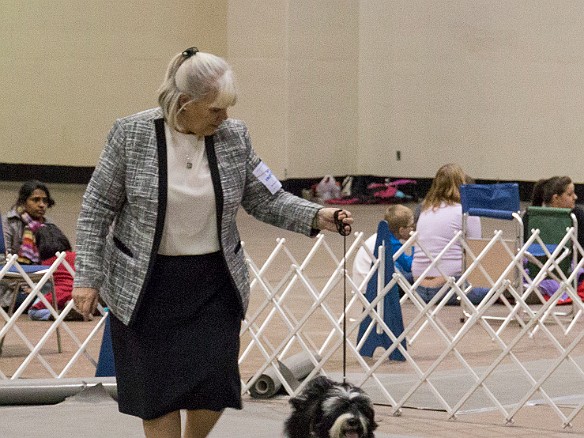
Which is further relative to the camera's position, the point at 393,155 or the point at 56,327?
the point at 393,155

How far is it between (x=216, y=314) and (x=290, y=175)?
37.4ft

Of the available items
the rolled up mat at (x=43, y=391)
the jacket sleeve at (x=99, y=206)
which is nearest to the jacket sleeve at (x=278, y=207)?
the jacket sleeve at (x=99, y=206)

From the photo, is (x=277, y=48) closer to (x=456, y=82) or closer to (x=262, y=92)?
(x=262, y=92)

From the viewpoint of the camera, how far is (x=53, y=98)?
1596 cm

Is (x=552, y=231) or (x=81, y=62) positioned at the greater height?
(x=81, y=62)

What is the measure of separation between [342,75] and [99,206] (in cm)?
1199

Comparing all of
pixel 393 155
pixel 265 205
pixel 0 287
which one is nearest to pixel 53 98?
pixel 393 155

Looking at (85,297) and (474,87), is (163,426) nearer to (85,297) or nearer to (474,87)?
(85,297)

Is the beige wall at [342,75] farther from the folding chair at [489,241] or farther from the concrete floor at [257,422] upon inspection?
the concrete floor at [257,422]

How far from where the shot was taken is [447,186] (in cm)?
773

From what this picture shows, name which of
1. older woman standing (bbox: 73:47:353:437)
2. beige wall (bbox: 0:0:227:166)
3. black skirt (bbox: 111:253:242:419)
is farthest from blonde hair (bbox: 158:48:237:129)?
beige wall (bbox: 0:0:227:166)

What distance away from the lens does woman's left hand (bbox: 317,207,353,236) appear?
10.7 feet

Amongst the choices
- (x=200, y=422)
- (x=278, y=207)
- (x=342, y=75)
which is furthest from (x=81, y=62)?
(x=200, y=422)

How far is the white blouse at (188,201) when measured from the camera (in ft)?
10.2
